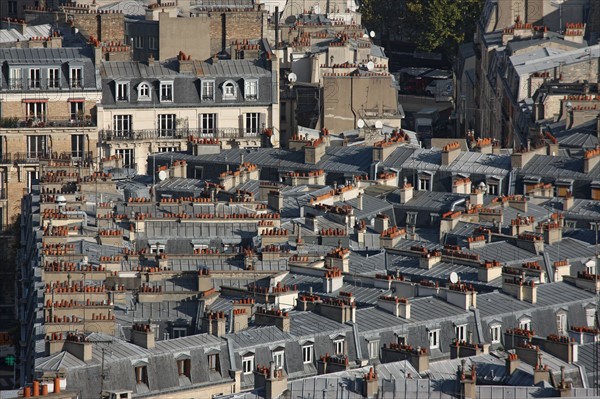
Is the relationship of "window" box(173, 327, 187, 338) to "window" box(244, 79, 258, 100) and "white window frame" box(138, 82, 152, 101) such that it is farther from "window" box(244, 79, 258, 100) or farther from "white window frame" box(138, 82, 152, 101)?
"window" box(244, 79, 258, 100)

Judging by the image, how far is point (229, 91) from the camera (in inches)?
4754

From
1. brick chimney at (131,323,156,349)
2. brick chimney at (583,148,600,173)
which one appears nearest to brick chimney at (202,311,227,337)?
brick chimney at (131,323,156,349)

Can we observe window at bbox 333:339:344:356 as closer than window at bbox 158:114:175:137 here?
Yes

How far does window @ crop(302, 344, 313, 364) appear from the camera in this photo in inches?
3201

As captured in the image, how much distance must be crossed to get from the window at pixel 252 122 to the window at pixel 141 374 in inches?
1715

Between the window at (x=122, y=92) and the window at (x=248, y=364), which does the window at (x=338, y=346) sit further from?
the window at (x=122, y=92)

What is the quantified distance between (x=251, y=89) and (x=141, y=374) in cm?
4380

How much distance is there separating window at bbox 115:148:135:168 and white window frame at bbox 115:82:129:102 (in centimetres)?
196

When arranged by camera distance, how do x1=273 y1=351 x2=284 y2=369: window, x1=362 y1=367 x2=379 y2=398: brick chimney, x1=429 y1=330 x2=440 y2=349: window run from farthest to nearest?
x1=429 y1=330 x2=440 y2=349: window → x1=273 y1=351 x2=284 y2=369: window → x1=362 y1=367 x2=379 y2=398: brick chimney

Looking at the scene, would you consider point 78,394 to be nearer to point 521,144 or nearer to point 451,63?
point 521,144

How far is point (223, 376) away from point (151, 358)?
6.87ft

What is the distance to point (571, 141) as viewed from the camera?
379 ft

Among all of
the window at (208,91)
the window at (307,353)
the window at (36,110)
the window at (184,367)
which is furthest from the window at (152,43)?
the window at (184,367)

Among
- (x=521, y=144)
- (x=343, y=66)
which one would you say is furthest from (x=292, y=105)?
(x=521, y=144)
